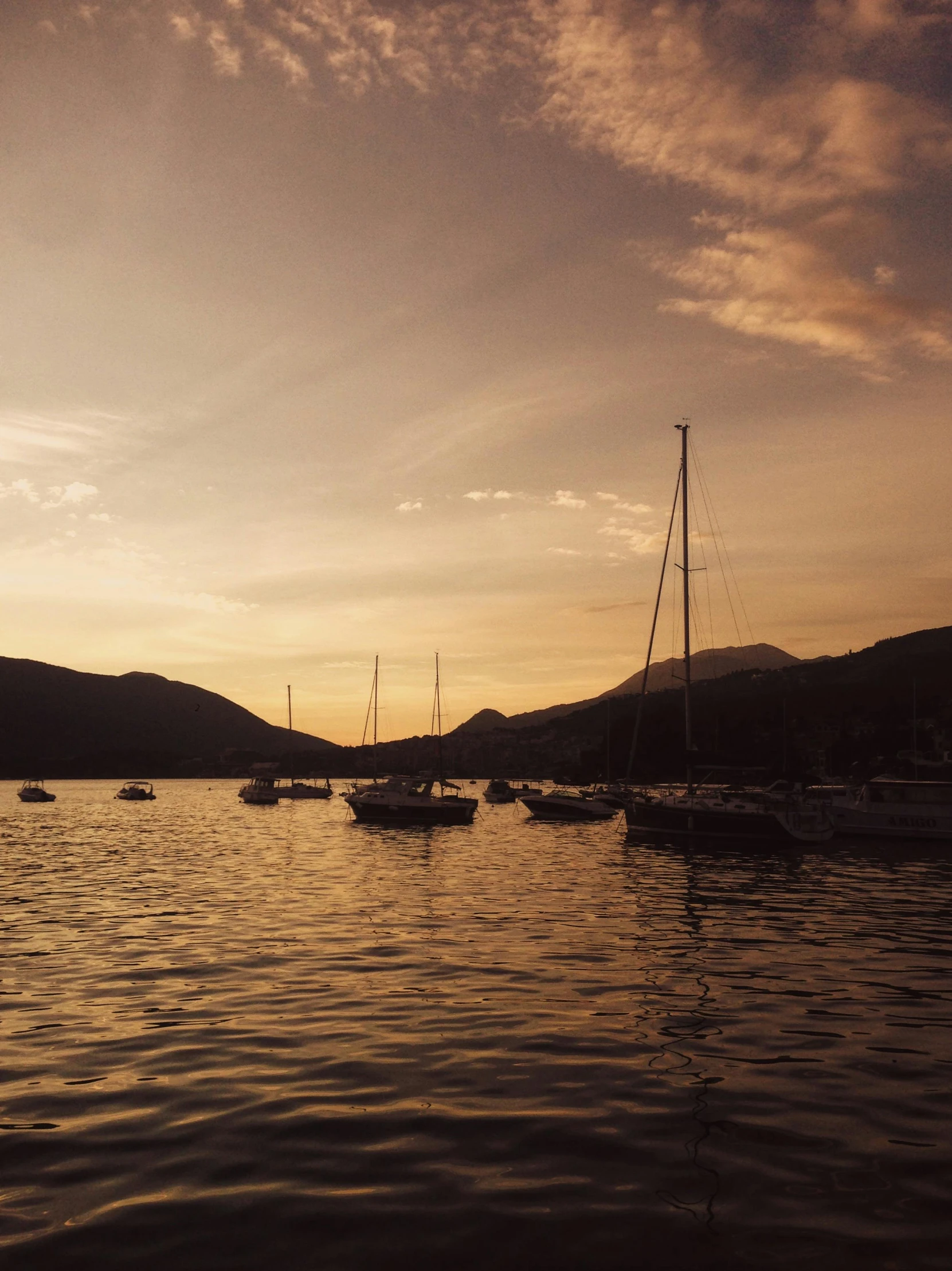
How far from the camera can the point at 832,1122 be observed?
392 inches

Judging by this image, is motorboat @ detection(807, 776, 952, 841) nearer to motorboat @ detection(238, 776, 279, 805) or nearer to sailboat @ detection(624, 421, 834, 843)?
sailboat @ detection(624, 421, 834, 843)

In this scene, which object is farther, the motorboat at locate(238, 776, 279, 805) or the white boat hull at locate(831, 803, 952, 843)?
the motorboat at locate(238, 776, 279, 805)

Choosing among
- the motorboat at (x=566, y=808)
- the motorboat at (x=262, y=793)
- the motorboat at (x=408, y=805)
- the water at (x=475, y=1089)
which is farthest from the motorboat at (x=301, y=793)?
the water at (x=475, y=1089)

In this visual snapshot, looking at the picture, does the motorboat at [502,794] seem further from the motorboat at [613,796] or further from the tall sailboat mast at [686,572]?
the tall sailboat mast at [686,572]

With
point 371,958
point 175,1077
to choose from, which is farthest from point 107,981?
point 175,1077

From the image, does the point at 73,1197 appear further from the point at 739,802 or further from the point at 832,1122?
the point at 739,802

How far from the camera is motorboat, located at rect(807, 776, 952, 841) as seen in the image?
175ft

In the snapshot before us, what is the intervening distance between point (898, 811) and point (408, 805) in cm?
3411

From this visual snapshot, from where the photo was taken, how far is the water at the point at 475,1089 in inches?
291

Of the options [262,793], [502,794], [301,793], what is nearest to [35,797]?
[262,793]

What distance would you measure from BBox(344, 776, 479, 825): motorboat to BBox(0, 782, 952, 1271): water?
43.3m

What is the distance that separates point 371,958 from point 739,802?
34898 mm

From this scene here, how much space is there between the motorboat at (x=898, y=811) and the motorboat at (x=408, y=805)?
26.1 meters

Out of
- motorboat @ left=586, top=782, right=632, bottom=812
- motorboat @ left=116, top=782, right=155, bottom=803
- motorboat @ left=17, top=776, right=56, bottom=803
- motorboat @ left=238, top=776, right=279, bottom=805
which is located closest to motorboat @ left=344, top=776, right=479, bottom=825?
motorboat @ left=586, top=782, right=632, bottom=812
